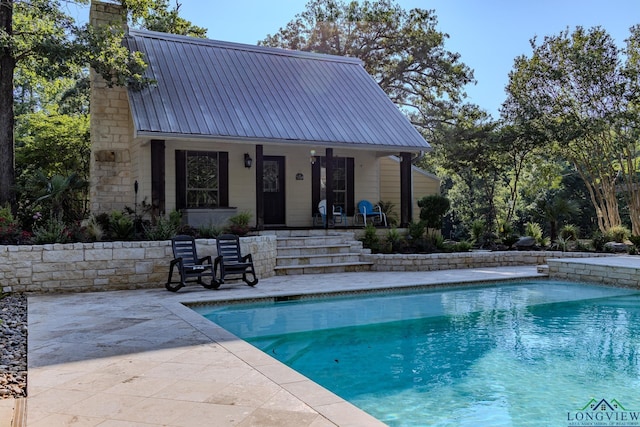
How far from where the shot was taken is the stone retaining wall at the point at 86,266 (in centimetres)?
805

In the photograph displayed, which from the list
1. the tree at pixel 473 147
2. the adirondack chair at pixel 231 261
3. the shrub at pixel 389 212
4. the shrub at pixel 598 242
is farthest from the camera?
the tree at pixel 473 147

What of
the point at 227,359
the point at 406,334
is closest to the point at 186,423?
the point at 227,359

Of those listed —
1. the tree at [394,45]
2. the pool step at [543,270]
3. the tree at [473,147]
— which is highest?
the tree at [394,45]

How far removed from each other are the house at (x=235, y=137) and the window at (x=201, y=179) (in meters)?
0.02

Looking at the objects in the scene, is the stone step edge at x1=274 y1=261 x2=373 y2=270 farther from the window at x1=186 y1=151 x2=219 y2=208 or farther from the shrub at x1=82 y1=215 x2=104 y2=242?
the shrub at x1=82 y1=215 x2=104 y2=242

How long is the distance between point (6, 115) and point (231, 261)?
608 cm

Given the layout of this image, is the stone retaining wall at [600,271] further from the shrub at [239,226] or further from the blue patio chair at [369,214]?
the shrub at [239,226]

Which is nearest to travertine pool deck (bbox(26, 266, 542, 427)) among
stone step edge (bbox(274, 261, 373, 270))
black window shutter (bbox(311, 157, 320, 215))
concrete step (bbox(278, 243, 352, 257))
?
stone step edge (bbox(274, 261, 373, 270))

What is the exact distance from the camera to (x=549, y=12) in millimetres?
15750

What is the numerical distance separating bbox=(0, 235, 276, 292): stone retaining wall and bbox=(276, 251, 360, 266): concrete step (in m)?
1.93

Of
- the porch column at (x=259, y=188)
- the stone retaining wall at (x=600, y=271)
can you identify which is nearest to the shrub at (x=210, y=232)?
the porch column at (x=259, y=188)

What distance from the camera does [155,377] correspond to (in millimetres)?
3955

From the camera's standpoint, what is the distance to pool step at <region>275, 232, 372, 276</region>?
10875 millimetres

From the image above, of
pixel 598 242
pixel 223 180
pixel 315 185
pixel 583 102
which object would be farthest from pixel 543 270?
pixel 223 180
